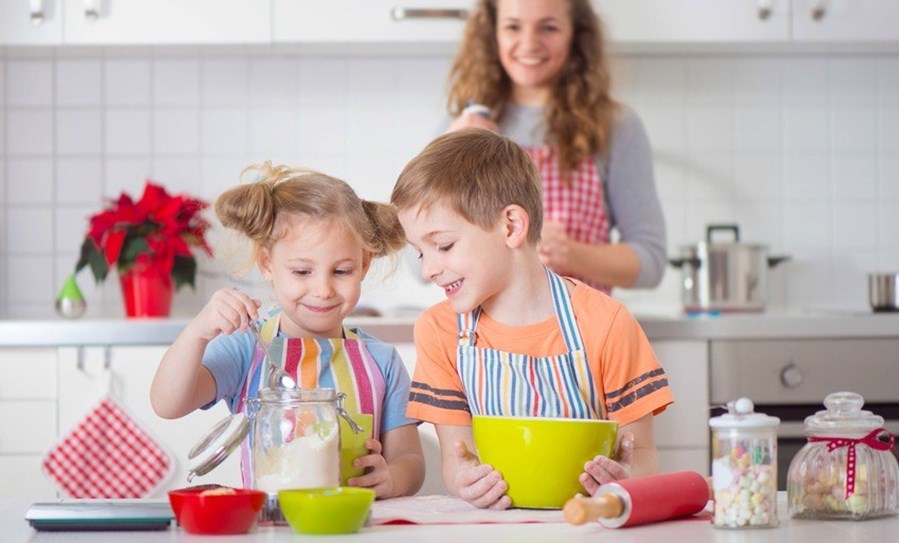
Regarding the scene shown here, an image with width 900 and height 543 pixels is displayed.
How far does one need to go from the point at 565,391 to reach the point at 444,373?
0.13m

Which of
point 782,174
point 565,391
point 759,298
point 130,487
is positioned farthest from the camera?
point 782,174

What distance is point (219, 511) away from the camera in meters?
1.00

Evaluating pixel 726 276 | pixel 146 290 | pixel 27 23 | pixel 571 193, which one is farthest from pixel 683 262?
pixel 27 23

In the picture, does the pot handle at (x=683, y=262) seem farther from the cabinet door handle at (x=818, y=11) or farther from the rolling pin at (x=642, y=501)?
the rolling pin at (x=642, y=501)

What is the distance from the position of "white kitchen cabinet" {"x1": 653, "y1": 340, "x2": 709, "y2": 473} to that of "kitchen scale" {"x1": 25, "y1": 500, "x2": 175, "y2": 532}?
5.01 feet

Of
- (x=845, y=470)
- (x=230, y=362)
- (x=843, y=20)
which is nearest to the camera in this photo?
(x=845, y=470)

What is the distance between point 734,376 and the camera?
246 centimetres

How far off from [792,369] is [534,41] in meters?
0.82

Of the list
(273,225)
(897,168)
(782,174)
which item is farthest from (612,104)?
(273,225)

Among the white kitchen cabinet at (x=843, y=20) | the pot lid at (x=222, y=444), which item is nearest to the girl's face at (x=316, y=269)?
the pot lid at (x=222, y=444)

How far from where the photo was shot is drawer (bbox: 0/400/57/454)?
2.40m

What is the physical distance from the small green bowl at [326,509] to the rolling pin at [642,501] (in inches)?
6.6

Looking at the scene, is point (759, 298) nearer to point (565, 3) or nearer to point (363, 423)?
point (565, 3)

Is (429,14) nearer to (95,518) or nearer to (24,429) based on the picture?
(24,429)
